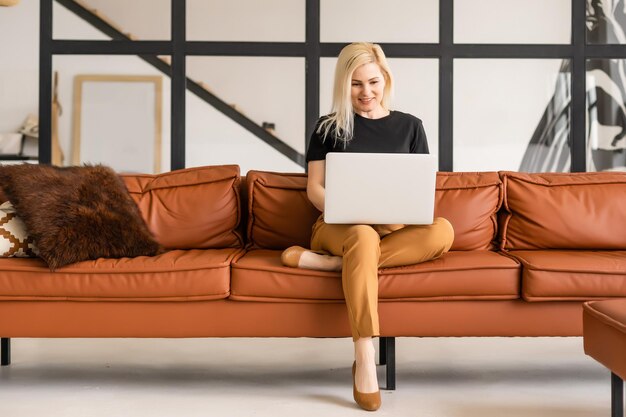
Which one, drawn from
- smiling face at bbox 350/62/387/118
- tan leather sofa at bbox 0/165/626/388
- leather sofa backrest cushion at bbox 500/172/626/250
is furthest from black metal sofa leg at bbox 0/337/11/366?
leather sofa backrest cushion at bbox 500/172/626/250

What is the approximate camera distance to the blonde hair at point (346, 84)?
2.96m

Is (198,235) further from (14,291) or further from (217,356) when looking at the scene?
(14,291)

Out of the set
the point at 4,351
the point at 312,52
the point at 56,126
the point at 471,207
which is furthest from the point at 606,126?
the point at 4,351

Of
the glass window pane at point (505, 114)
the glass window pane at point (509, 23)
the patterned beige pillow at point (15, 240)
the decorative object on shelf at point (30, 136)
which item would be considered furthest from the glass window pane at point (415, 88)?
the patterned beige pillow at point (15, 240)

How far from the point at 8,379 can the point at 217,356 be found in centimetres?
84

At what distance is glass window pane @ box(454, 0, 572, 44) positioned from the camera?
170 inches

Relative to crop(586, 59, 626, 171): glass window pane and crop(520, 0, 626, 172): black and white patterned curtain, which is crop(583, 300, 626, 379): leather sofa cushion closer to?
crop(520, 0, 626, 172): black and white patterned curtain

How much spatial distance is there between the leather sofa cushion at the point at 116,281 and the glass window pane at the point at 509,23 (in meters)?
2.42

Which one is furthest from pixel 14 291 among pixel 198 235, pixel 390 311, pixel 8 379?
pixel 390 311

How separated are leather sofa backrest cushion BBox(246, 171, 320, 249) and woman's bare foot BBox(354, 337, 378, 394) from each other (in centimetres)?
80

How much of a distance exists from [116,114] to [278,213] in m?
1.57

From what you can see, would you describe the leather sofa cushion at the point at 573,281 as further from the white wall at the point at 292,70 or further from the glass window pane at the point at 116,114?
the glass window pane at the point at 116,114

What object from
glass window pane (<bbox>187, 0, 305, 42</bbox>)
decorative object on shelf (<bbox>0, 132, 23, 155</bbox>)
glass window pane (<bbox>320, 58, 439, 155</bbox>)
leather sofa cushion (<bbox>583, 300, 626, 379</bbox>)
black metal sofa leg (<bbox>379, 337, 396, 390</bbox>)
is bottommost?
black metal sofa leg (<bbox>379, 337, 396, 390</bbox>)

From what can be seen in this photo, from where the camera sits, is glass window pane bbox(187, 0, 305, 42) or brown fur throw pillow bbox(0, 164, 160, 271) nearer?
brown fur throw pillow bbox(0, 164, 160, 271)
